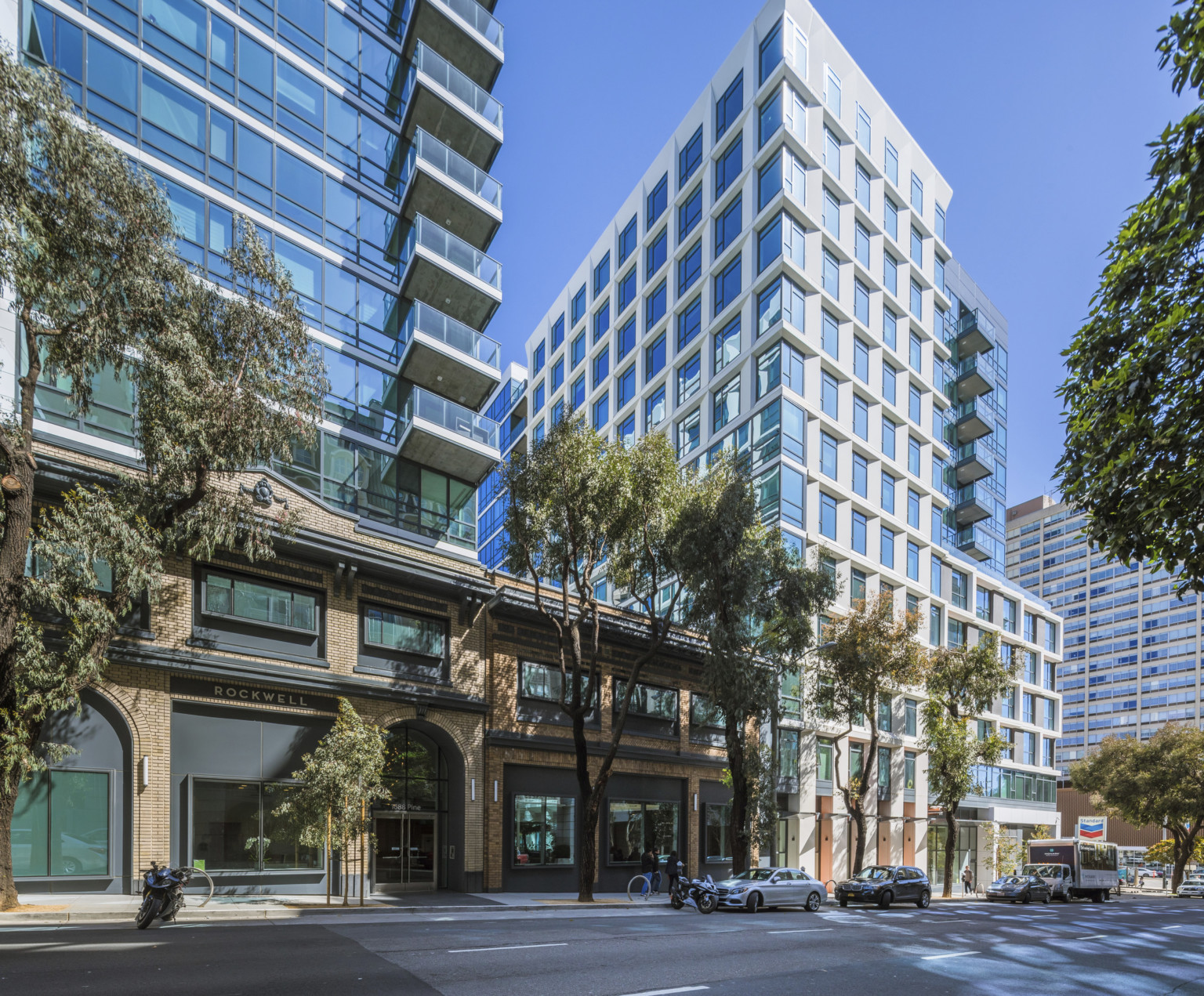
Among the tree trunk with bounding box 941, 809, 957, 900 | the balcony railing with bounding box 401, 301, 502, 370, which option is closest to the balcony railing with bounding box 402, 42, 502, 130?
the balcony railing with bounding box 401, 301, 502, 370

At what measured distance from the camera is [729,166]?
46906 millimetres

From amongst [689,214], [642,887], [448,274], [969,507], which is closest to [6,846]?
[642,887]

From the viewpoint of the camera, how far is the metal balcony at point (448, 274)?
29375 mm

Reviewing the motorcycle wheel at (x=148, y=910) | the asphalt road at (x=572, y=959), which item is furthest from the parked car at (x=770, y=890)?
the motorcycle wheel at (x=148, y=910)

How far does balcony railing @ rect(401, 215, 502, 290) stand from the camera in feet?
96.3

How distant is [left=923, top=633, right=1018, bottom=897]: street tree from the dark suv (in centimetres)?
842

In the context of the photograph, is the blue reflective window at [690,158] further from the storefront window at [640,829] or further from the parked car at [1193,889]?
the parked car at [1193,889]

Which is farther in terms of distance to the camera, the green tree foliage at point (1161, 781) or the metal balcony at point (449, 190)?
the green tree foliage at point (1161, 781)

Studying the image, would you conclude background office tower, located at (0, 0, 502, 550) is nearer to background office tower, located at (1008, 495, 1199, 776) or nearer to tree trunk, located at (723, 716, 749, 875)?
tree trunk, located at (723, 716, 749, 875)

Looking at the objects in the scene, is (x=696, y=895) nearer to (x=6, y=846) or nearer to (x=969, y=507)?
(x=6, y=846)

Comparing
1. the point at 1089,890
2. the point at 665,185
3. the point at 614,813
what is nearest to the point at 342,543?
the point at 614,813

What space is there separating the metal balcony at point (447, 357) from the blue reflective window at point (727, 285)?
18276 mm

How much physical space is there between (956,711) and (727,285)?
2358 cm

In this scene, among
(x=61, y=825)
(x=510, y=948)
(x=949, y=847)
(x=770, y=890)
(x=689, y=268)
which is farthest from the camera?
(x=689, y=268)
